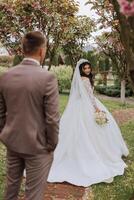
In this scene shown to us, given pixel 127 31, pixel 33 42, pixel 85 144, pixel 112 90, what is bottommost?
pixel 112 90

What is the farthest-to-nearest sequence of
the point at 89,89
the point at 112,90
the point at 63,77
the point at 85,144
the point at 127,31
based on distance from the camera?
the point at 112,90
the point at 63,77
the point at 89,89
the point at 85,144
the point at 127,31

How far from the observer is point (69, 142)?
8.13 m

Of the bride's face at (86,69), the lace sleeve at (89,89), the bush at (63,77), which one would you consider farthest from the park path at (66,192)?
the bush at (63,77)

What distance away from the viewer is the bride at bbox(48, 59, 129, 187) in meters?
7.56

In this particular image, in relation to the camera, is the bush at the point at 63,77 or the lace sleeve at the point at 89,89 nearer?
the lace sleeve at the point at 89,89

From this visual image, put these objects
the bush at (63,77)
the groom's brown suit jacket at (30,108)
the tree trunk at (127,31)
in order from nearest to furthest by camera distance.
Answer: the groom's brown suit jacket at (30,108)
the tree trunk at (127,31)
the bush at (63,77)

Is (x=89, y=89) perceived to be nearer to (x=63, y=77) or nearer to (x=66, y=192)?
(x=66, y=192)

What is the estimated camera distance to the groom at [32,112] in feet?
14.3

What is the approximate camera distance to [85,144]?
8109 mm

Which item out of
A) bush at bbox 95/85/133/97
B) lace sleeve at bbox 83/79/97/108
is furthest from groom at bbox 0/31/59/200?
bush at bbox 95/85/133/97

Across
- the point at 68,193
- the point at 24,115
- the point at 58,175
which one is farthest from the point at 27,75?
the point at 58,175

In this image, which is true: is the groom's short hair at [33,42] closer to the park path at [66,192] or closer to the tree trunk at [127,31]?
the tree trunk at [127,31]

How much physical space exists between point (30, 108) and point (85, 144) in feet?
12.5

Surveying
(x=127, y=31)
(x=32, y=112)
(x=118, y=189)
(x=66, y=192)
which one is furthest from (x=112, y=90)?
(x=32, y=112)
